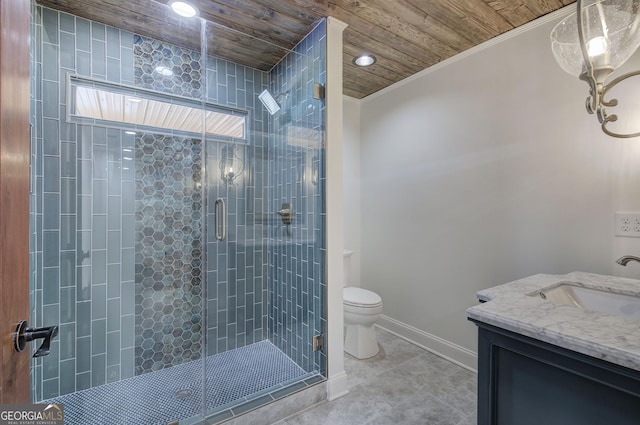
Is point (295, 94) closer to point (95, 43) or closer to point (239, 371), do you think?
point (95, 43)

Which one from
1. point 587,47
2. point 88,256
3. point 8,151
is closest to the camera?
point 8,151

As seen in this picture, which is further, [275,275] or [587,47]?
[275,275]

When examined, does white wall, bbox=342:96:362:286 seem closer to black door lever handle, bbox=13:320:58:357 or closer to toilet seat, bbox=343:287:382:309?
toilet seat, bbox=343:287:382:309

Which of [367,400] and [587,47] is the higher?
[587,47]

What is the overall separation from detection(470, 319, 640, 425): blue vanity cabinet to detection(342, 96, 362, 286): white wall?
2104mm

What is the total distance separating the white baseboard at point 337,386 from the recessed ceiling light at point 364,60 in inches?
90.2

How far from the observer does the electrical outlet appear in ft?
4.90

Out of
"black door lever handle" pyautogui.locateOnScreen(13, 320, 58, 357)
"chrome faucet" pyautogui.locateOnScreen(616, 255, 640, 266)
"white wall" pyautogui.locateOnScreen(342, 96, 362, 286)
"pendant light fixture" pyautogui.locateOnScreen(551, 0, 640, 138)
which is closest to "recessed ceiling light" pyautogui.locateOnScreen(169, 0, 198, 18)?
"white wall" pyautogui.locateOnScreen(342, 96, 362, 286)

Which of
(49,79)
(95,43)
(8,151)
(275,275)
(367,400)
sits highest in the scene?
(95,43)

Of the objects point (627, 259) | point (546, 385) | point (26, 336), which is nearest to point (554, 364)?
point (546, 385)

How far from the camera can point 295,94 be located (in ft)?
7.06

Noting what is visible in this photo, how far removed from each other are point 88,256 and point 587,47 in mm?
2771

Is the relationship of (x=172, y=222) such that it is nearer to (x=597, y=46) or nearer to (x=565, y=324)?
(x=565, y=324)

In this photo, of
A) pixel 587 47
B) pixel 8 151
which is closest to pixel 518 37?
pixel 587 47
